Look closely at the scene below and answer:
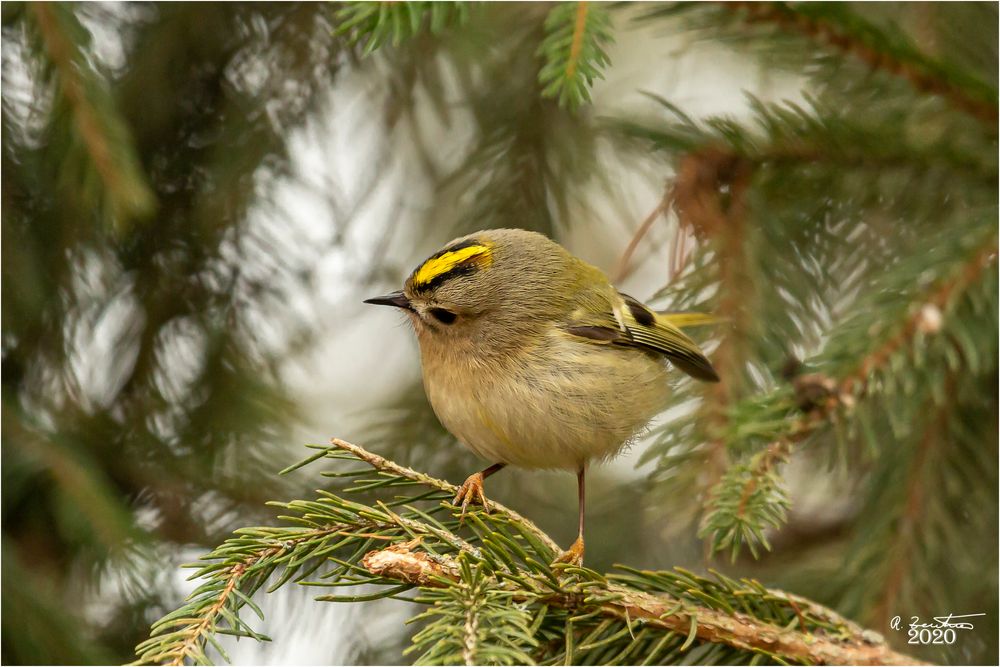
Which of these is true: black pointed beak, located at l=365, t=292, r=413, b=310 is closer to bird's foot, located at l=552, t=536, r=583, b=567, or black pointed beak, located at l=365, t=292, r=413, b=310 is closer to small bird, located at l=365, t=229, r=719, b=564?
small bird, located at l=365, t=229, r=719, b=564

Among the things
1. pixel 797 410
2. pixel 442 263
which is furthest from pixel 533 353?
pixel 797 410

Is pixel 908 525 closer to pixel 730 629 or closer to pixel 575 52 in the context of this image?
pixel 730 629

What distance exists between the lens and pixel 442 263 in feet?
6.32

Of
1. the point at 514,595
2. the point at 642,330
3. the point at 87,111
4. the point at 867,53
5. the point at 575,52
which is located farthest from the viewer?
the point at 642,330

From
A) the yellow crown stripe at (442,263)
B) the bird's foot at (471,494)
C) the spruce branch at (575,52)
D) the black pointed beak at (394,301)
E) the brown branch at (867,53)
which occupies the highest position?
the brown branch at (867,53)

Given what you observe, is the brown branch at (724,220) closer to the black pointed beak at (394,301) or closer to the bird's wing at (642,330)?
the bird's wing at (642,330)

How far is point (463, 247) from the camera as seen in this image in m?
1.96

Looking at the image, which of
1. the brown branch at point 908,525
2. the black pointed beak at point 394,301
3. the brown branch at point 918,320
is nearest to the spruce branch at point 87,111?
the black pointed beak at point 394,301

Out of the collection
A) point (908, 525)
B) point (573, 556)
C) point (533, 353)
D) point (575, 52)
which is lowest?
point (573, 556)

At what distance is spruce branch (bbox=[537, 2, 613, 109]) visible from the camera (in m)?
1.42

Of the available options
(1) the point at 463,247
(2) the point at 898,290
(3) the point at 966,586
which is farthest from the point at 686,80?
(3) the point at 966,586

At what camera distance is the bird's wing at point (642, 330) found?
1994 millimetres

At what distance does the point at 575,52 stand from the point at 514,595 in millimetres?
→ 817

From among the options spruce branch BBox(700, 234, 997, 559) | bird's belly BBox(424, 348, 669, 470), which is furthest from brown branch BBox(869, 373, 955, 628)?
bird's belly BBox(424, 348, 669, 470)
